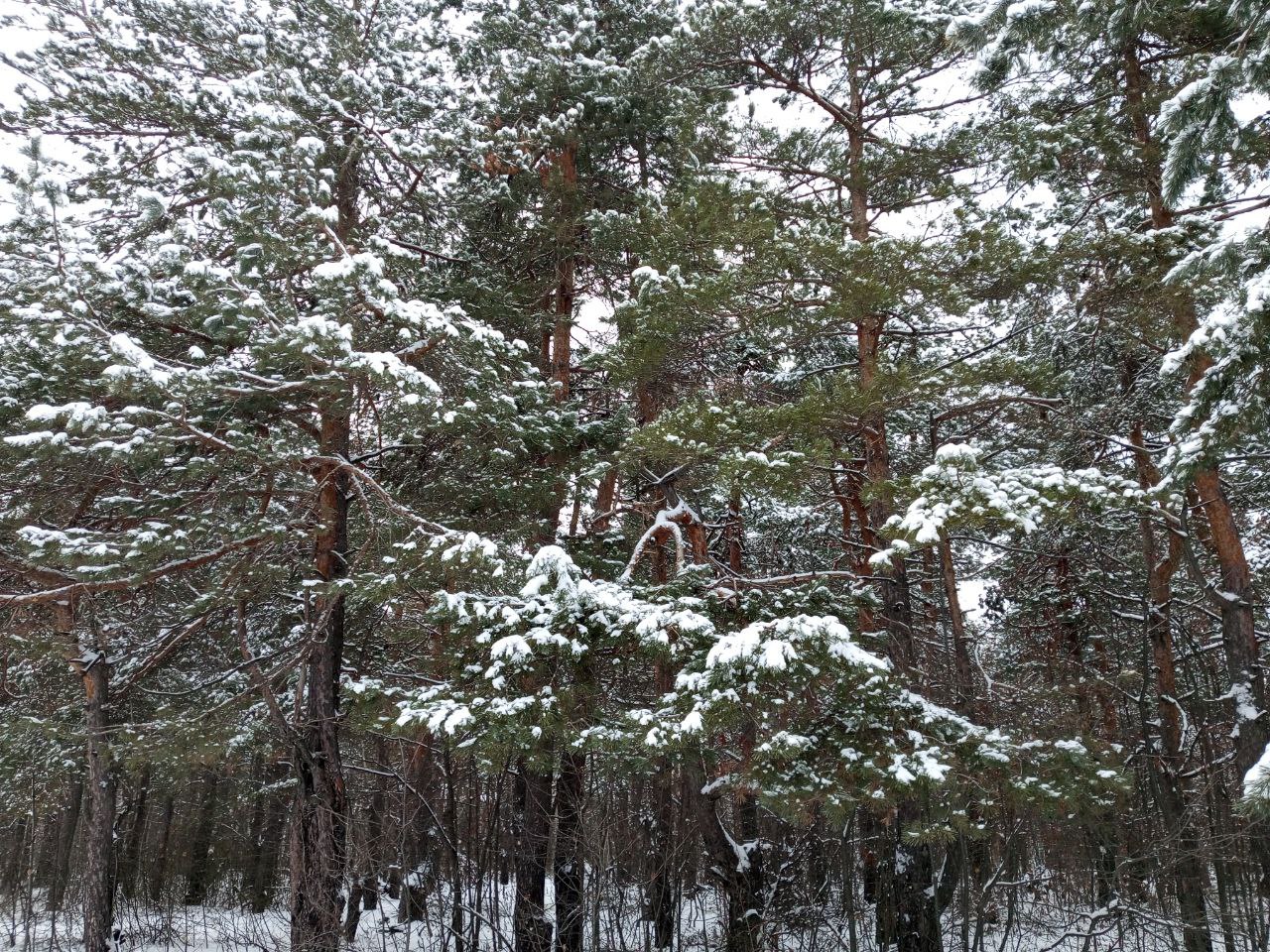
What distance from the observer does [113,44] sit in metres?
8.98

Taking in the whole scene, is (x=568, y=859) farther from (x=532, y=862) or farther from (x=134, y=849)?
(x=134, y=849)

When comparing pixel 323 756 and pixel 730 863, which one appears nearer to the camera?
pixel 323 756

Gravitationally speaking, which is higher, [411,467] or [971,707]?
[411,467]

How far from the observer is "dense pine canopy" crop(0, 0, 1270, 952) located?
6.89m

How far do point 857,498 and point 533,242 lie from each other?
18.8ft

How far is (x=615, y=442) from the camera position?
32.2ft

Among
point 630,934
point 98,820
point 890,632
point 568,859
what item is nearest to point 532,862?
point 568,859

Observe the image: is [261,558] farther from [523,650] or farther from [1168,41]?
[1168,41]

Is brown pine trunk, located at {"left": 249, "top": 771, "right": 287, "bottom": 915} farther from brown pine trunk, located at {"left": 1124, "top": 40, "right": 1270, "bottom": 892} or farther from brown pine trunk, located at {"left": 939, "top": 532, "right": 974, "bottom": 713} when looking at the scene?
brown pine trunk, located at {"left": 1124, "top": 40, "right": 1270, "bottom": 892}

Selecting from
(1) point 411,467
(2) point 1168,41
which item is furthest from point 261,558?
(2) point 1168,41

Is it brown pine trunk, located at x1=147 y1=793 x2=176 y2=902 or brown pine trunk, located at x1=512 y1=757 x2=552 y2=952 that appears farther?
brown pine trunk, located at x1=147 y1=793 x2=176 y2=902

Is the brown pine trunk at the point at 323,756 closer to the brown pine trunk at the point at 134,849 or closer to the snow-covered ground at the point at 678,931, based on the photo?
the snow-covered ground at the point at 678,931

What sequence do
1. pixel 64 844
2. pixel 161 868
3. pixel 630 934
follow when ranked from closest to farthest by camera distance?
pixel 630 934, pixel 161 868, pixel 64 844

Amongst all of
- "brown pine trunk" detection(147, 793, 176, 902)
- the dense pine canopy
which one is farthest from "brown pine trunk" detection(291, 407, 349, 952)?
"brown pine trunk" detection(147, 793, 176, 902)
